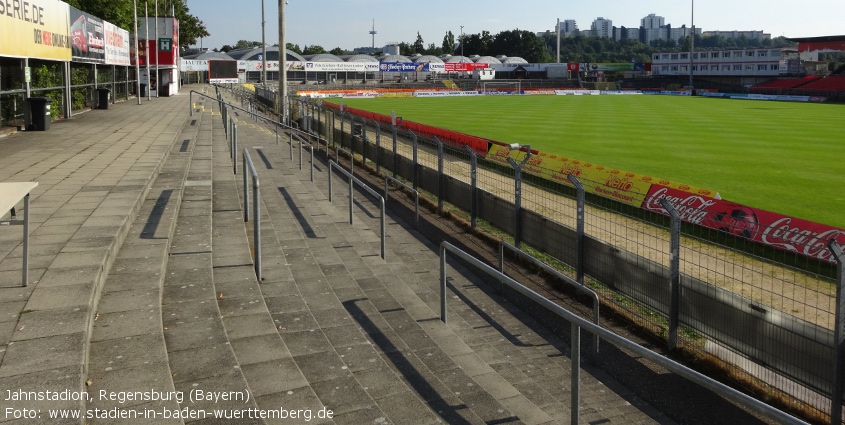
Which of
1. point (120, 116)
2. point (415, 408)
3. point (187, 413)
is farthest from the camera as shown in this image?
point (120, 116)

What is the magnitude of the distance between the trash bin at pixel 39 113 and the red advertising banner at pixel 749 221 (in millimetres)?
20278

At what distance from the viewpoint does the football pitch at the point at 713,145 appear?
19266mm

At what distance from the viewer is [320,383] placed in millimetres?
6168

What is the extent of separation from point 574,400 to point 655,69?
128637 mm

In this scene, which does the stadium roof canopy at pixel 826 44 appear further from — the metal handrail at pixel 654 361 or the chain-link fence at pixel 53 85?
the metal handrail at pixel 654 361

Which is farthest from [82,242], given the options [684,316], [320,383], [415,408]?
[684,316]

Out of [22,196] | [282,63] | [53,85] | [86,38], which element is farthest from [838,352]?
[86,38]

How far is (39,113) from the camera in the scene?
83.2ft

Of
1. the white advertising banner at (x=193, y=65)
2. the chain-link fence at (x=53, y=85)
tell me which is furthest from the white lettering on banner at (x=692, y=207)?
the white advertising banner at (x=193, y=65)

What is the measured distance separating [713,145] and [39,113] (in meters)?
25.5

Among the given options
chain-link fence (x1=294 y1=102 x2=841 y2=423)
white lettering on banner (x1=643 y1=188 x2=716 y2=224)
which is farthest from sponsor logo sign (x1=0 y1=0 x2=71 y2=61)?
white lettering on banner (x1=643 y1=188 x2=716 y2=224)

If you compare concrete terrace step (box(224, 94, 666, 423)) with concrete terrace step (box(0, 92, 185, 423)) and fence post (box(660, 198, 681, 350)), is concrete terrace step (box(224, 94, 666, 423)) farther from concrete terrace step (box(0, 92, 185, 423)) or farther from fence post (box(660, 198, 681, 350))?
concrete terrace step (box(0, 92, 185, 423))

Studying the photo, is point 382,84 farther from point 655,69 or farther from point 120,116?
point 120,116

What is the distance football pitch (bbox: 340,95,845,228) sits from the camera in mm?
19266
